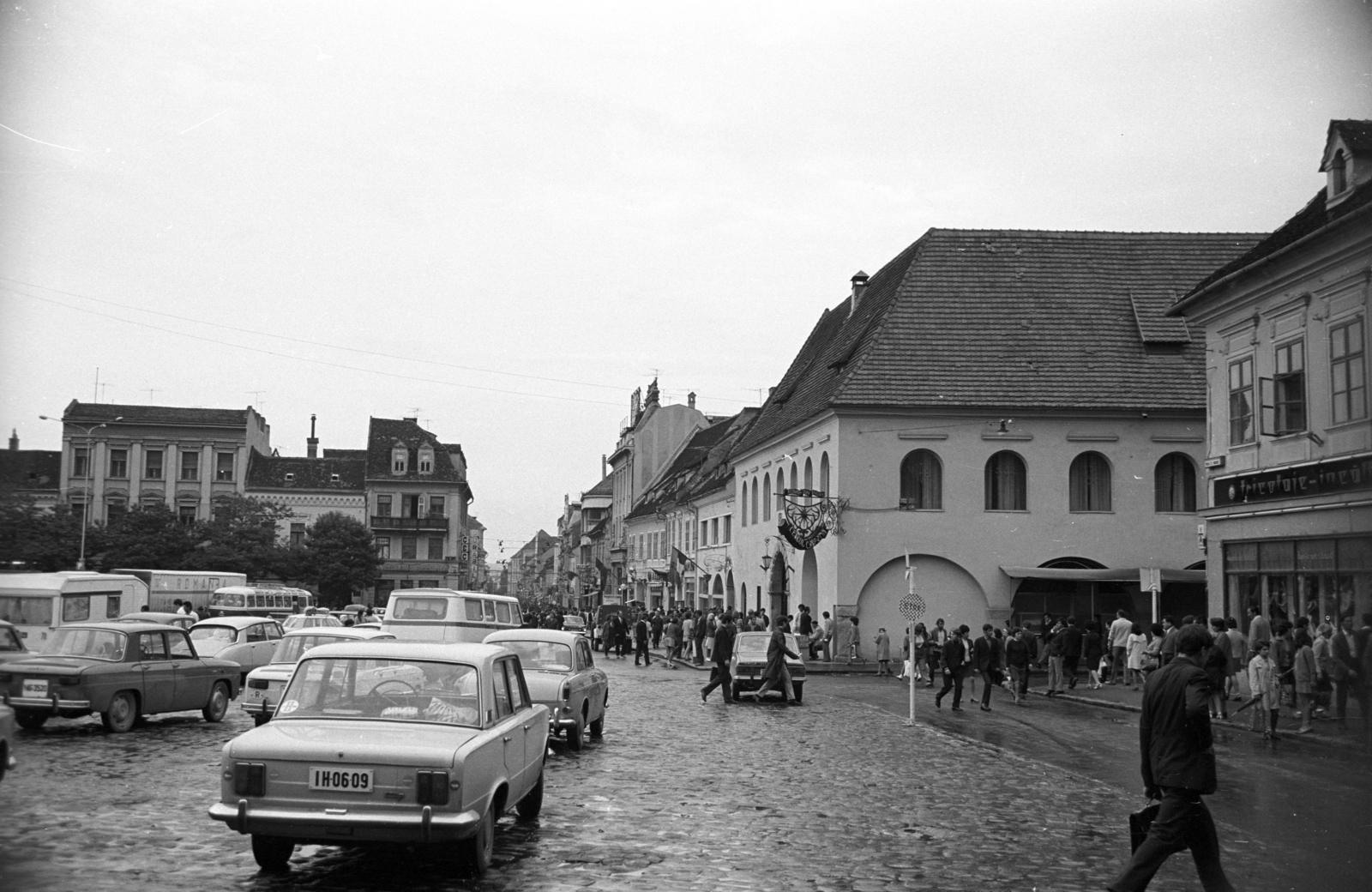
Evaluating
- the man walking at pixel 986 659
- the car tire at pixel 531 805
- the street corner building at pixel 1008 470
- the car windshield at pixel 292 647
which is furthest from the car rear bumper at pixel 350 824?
the street corner building at pixel 1008 470

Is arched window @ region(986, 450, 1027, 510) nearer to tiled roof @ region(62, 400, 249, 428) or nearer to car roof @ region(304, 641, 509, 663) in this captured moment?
car roof @ region(304, 641, 509, 663)

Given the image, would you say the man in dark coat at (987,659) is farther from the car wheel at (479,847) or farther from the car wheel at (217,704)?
the car wheel at (479,847)

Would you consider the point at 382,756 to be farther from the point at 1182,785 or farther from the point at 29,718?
the point at 29,718

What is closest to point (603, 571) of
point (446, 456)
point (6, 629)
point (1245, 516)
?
point (446, 456)

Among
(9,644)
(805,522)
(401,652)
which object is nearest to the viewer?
(401,652)

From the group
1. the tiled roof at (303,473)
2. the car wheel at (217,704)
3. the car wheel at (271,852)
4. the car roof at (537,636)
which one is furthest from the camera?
the tiled roof at (303,473)

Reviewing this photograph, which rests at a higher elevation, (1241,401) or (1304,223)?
(1304,223)

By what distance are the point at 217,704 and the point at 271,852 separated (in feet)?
39.0

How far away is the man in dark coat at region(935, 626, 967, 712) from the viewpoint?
83.2 feet

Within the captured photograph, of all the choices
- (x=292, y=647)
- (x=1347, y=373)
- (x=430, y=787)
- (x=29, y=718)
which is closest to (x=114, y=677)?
(x=29, y=718)

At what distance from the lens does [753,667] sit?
28.1 metres

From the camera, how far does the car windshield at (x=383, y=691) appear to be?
9.46 metres

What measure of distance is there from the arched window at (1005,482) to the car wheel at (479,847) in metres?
34.6

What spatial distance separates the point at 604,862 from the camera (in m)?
9.84
